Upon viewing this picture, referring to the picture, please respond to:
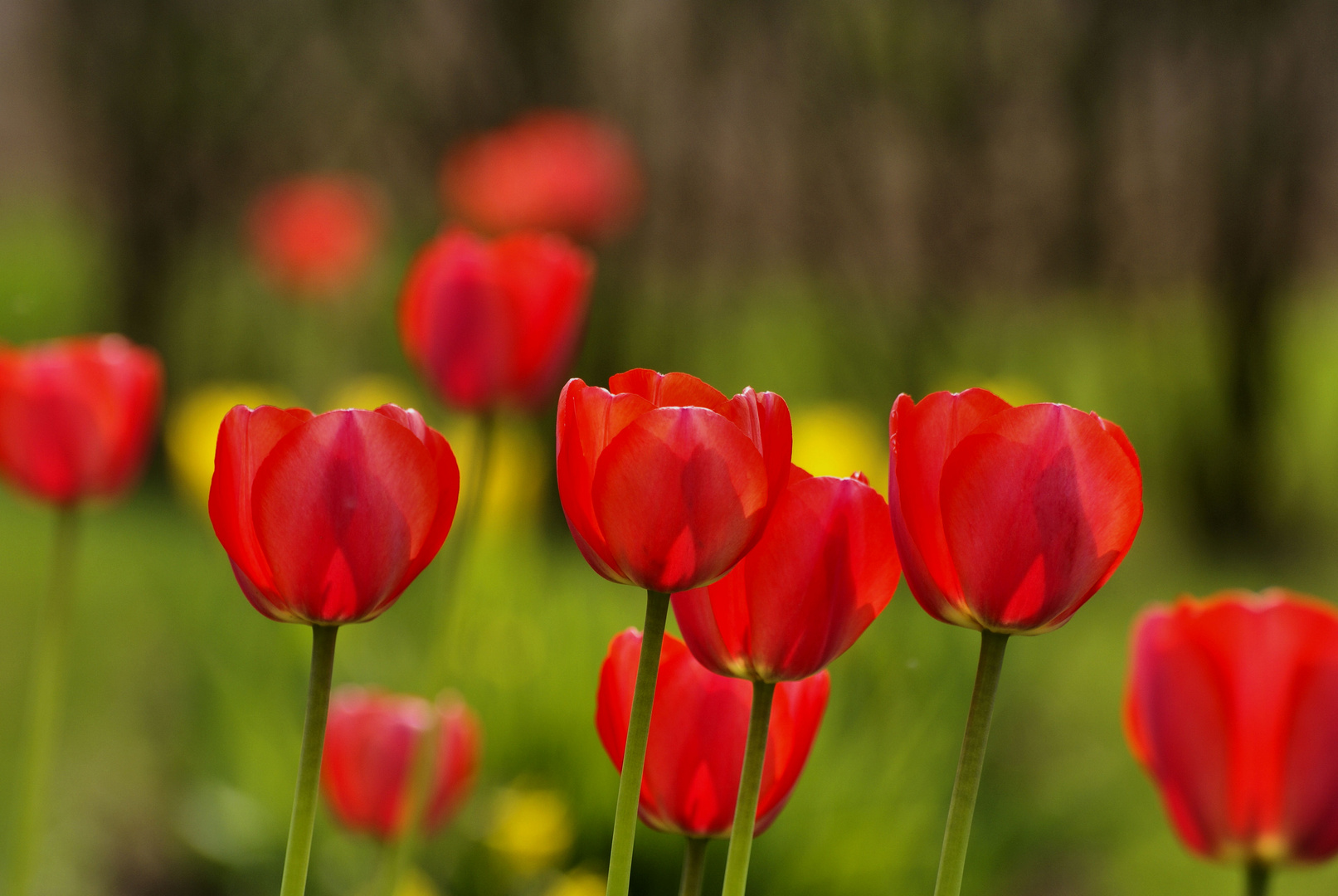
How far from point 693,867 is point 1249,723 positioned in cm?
24

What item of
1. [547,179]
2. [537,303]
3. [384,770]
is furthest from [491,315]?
[547,179]

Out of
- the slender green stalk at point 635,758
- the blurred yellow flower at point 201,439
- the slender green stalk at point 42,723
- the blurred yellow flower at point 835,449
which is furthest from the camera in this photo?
the blurred yellow flower at point 201,439

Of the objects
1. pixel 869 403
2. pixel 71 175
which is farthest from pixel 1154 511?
pixel 71 175

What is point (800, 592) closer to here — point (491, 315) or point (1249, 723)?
point (1249, 723)

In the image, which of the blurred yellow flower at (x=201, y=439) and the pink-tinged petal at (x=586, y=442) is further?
the blurred yellow flower at (x=201, y=439)

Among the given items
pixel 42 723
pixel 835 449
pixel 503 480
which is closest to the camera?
pixel 42 723

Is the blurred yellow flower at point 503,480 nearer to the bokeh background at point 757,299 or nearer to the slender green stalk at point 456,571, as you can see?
the bokeh background at point 757,299

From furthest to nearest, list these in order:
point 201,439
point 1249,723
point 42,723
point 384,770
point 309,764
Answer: point 201,439 < point 384,770 < point 42,723 < point 1249,723 < point 309,764

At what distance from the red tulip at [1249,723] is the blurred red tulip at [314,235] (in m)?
2.82

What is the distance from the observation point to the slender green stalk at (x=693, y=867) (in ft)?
1.50

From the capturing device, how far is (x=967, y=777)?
1.25 ft

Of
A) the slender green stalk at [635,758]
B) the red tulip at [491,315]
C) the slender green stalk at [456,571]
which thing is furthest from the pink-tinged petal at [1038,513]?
the red tulip at [491,315]

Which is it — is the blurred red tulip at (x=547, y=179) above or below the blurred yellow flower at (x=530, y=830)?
above

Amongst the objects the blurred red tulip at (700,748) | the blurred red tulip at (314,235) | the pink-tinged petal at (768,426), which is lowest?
the blurred red tulip at (700,748)
